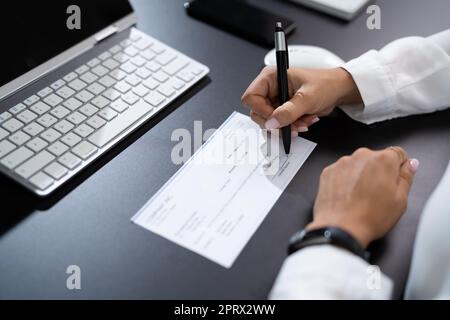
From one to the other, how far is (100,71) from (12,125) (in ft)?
0.59

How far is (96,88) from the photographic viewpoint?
794 millimetres

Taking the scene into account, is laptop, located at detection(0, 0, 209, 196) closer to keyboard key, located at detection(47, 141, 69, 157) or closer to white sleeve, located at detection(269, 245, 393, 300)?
keyboard key, located at detection(47, 141, 69, 157)

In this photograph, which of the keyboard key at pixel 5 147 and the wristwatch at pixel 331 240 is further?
the keyboard key at pixel 5 147

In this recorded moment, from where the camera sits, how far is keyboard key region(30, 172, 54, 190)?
26.2 inches

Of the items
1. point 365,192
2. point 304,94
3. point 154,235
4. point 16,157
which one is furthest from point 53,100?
point 365,192

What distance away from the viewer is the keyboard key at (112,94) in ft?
2.57

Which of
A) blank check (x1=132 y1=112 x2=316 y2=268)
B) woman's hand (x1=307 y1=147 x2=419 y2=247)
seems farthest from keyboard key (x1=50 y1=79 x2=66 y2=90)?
woman's hand (x1=307 y1=147 x2=419 y2=247)

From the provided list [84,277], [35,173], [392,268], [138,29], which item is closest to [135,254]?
[84,277]

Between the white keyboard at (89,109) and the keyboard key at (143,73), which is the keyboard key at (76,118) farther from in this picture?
the keyboard key at (143,73)

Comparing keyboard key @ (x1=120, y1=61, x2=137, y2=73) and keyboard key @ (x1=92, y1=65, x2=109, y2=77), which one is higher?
keyboard key @ (x1=120, y1=61, x2=137, y2=73)

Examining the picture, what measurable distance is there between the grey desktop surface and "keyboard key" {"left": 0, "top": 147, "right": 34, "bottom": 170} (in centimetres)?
3

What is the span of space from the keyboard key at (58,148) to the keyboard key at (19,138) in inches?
1.5

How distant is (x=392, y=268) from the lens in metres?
0.60

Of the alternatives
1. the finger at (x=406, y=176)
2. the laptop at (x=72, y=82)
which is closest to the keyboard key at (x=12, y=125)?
the laptop at (x=72, y=82)
